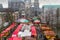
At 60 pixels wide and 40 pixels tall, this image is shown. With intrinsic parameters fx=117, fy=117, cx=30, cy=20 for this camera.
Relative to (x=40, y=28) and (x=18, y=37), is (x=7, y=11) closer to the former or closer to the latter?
(x=18, y=37)

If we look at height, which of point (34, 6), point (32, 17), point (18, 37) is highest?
point (34, 6)

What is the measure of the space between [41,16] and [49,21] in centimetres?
12

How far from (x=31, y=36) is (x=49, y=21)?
0.30 metres

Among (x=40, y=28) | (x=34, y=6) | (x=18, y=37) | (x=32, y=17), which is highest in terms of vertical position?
(x=34, y=6)

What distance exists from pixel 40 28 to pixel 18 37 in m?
0.30

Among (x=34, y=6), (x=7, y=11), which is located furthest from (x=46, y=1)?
(x=7, y=11)

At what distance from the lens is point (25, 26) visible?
1514 mm

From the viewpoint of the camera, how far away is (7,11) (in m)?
1.53

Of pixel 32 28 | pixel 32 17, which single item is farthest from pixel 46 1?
pixel 32 28

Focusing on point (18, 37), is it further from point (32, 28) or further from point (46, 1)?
point (46, 1)

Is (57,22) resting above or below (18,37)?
above

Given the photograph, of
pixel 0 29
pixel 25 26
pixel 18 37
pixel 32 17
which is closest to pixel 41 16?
pixel 32 17

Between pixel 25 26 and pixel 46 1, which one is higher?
pixel 46 1

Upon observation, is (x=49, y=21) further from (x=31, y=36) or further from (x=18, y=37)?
(x=18, y=37)
